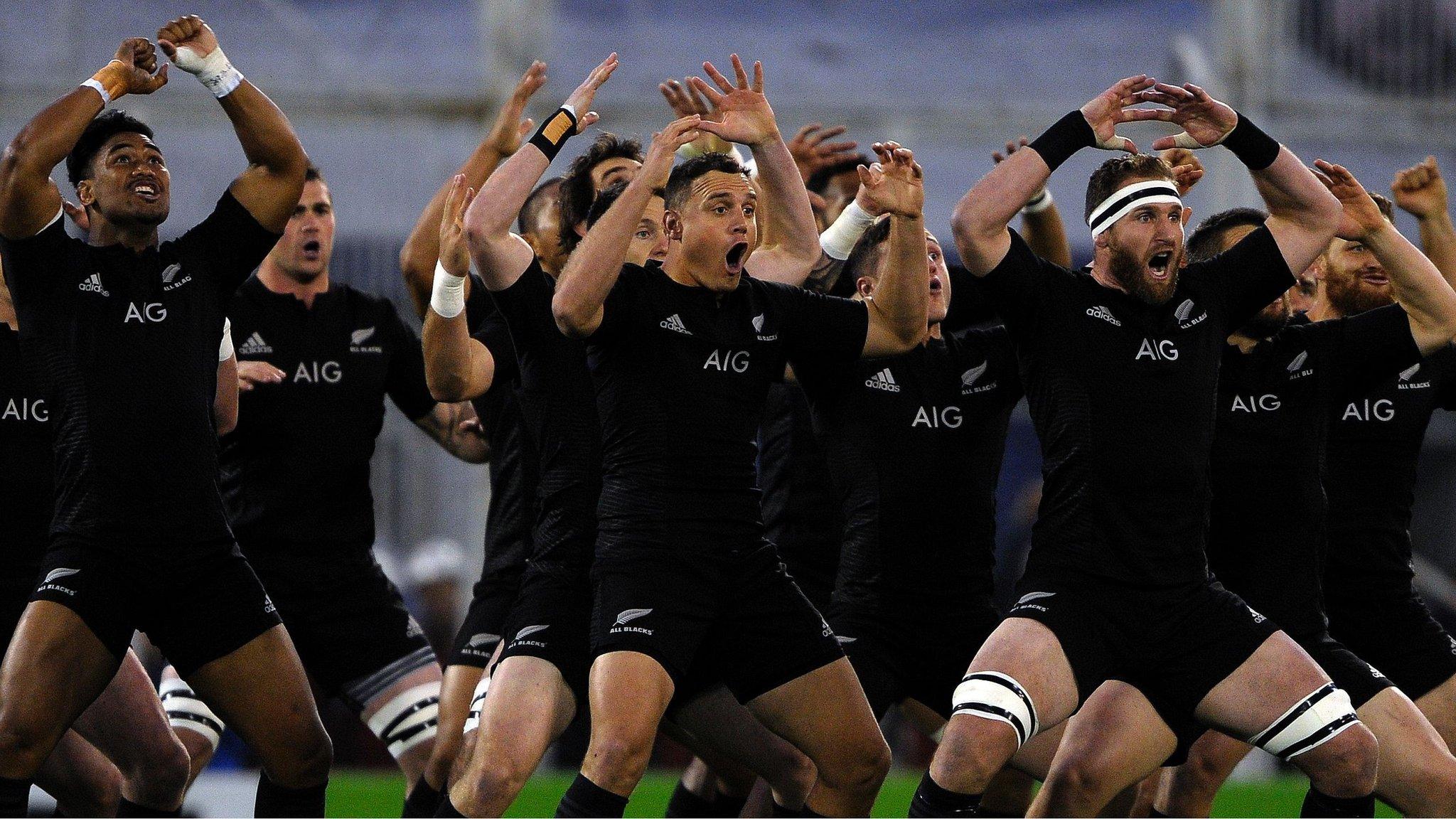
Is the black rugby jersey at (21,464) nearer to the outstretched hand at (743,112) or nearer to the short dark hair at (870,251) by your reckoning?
the outstretched hand at (743,112)

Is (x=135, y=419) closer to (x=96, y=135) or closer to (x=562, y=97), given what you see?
(x=96, y=135)

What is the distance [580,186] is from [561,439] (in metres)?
1.23

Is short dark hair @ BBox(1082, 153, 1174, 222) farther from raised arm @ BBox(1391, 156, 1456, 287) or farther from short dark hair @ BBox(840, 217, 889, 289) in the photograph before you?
raised arm @ BBox(1391, 156, 1456, 287)

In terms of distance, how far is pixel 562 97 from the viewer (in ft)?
45.8

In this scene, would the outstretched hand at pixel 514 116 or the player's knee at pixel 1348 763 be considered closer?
the player's knee at pixel 1348 763

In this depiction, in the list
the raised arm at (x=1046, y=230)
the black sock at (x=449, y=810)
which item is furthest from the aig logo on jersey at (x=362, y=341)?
the raised arm at (x=1046, y=230)

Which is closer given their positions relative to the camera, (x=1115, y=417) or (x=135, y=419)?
(x=135, y=419)

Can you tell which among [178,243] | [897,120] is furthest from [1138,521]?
[897,120]

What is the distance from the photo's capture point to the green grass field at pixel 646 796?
464 inches

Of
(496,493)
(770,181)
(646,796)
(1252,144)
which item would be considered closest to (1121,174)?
(1252,144)

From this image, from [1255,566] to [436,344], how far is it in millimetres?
3234

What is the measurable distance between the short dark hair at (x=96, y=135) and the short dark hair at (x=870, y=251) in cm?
284

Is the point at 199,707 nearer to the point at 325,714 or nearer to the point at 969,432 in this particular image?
the point at 969,432

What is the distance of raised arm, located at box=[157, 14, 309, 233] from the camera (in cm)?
661
